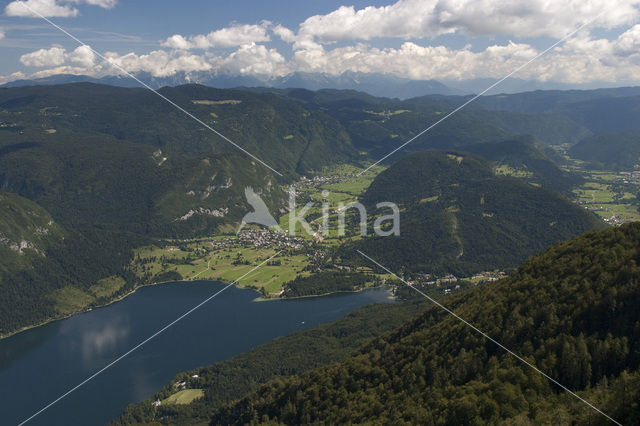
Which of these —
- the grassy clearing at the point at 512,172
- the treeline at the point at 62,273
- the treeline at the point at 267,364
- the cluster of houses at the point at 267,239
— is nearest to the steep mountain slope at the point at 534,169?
the grassy clearing at the point at 512,172

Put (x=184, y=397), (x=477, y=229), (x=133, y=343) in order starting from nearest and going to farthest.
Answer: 1. (x=184, y=397)
2. (x=133, y=343)
3. (x=477, y=229)

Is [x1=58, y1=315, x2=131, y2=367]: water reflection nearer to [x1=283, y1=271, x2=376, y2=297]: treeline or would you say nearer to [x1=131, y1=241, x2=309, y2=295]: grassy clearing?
[x1=131, y1=241, x2=309, y2=295]: grassy clearing

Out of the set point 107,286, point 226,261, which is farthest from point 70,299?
point 226,261

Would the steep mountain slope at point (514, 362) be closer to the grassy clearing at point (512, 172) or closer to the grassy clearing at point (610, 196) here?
the grassy clearing at point (610, 196)

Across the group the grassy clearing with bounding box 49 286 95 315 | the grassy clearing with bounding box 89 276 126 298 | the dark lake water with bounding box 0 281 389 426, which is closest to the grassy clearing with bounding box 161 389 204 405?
the dark lake water with bounding box 0 281 389 426

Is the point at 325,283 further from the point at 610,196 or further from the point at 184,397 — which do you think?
the point at 610,196
